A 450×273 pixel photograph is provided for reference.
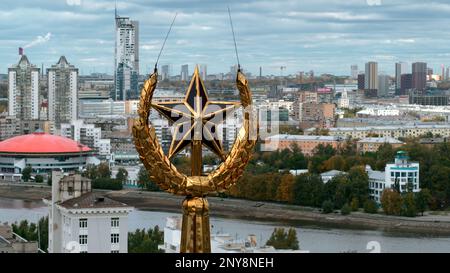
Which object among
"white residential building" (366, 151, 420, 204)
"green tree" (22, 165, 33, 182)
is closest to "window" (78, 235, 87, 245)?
"white residential building" (366, 151, 420, 204)

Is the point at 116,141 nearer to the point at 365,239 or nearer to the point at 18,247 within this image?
the point at 365,239

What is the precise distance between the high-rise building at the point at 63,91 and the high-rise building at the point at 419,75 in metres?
19.5

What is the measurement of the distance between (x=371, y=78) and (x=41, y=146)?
26.8 metres

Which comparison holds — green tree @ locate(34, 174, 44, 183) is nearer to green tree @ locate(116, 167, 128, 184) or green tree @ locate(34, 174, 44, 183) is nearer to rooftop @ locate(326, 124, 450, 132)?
green tree @ locate(116, 167, 128, 184)

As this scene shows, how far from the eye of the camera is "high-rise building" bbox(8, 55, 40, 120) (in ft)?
91.6

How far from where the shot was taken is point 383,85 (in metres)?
47.3

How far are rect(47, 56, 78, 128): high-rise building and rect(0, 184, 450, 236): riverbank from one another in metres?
11.1

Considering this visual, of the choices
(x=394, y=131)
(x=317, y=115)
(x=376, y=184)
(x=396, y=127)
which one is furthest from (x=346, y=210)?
(x=317, y=115)

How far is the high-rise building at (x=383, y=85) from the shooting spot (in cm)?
4681

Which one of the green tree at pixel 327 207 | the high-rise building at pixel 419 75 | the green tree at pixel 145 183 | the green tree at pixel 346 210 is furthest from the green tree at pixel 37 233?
the high-rise building at pixel 419 75

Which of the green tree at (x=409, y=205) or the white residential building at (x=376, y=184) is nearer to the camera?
the green tree at (x=409, y=205)

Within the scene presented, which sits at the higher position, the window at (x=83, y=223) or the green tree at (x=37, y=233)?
A: the window at (x=83, y=223)

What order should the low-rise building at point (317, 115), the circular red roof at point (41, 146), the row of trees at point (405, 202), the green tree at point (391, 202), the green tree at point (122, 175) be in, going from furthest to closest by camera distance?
the low-rise building at point (317, 115)
the circular red roof at point (41, 146)
the green tree at point (122, 175)
the green tree at point (391, 202)
the row of trees at point (405, 202)

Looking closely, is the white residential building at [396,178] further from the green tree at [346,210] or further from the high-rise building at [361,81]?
the high-rise building at [361,81]
